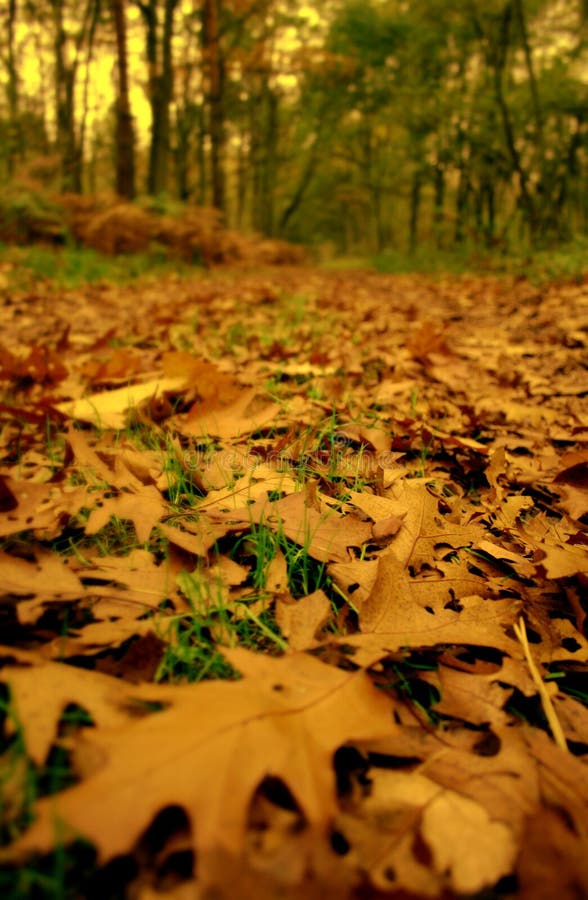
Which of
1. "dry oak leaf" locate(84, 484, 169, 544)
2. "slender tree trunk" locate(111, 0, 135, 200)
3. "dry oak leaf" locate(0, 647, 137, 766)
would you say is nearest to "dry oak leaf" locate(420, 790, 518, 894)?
"dry oak leaf" locate(0, 647, 137, 766)

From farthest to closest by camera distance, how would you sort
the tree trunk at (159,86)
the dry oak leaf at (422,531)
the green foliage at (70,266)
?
the tree trunk at (159,86) < the green foliage at (70,266) < the dry oak leaf at (422,531)

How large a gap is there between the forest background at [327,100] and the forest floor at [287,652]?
371 inches

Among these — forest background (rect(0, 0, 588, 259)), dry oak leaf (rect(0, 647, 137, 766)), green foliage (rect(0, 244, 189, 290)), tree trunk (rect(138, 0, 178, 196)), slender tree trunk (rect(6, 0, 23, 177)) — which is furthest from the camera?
slender tree trunk (rect(6, 0, 23, 177))

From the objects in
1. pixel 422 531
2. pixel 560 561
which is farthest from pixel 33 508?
pixel 560 561

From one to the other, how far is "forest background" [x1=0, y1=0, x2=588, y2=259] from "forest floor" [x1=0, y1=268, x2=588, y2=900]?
942 centimetres

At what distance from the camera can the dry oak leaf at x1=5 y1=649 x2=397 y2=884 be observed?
605 mm

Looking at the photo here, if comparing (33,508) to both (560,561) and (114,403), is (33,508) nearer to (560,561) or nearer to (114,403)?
(114,403)

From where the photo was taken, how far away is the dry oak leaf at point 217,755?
0.61m

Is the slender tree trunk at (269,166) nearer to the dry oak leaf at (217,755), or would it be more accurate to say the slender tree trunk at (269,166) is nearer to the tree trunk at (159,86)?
the tree trunk at (159,86)

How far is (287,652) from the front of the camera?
3.21 ft

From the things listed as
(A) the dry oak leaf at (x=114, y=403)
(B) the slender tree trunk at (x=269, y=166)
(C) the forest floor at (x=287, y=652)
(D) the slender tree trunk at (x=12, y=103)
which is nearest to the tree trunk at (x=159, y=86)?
(D) the slender tree trunk at (x=12, y=103)

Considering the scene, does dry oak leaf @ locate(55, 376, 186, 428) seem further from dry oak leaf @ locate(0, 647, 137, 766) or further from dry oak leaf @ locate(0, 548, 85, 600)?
dry oak leaf @ locate(0, 647, 137, 766)

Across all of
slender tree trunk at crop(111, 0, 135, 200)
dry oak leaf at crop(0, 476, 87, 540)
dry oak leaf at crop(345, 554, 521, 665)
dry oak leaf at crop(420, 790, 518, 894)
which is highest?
slender tree trunk at crop(111, 0, 135, 200)

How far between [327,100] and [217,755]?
2774 centimetres
